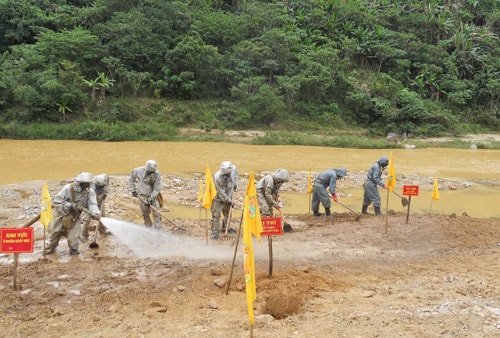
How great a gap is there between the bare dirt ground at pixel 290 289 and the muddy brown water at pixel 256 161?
444 centimetres

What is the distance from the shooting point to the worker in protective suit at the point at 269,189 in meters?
8.95

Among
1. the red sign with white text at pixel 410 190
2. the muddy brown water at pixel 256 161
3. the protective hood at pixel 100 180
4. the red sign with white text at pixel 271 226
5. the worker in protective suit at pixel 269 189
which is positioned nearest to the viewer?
the red sign with white text at pixel 271 226

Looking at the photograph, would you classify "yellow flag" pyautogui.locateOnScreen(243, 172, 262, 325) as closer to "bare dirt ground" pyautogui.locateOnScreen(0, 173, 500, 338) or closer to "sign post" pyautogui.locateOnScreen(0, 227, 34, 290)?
"bare dirt ground" pyautogui.locateOnScreen(0, 173, 500, 338)

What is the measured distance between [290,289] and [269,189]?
3309 millimetres

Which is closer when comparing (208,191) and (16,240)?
(16,240)

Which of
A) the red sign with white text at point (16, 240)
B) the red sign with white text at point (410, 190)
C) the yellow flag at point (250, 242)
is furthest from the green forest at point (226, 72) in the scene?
the yellow flag at point (250, 242)

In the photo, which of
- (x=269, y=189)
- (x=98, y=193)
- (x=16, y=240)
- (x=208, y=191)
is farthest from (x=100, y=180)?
(x=269, y=189)

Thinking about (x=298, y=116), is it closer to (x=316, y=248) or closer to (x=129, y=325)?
(x=316, y=248)

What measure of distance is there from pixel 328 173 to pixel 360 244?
244 cm

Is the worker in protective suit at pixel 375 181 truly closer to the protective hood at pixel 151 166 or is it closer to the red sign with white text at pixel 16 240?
the protective hood at pixel 151 166

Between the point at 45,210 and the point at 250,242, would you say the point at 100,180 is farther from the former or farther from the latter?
the point at 250,242

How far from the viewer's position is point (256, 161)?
2094cm

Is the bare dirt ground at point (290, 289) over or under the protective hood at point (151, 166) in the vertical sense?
under

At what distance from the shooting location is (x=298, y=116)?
107ft
